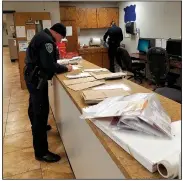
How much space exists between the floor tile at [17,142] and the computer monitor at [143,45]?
12.4 feet

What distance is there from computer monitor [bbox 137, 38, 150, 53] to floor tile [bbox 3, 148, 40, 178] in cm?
403

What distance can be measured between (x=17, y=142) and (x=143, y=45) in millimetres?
4145

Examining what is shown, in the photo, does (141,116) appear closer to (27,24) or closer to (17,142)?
(17,142)

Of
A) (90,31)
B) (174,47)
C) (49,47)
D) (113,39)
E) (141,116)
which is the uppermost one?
(90,31)

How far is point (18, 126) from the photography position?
330 centimetres

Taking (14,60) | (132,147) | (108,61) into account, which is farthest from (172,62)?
(14,60)

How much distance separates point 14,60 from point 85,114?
963cm

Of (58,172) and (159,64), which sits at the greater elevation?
Answer: (159,64)

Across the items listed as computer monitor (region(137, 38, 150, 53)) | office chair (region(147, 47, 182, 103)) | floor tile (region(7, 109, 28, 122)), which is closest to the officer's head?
floor tile (region(7, 109, 28, 122))

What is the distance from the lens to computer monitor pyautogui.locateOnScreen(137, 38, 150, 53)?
5566 millimetres

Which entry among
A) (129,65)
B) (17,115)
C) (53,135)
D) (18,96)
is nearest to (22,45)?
(18,96)

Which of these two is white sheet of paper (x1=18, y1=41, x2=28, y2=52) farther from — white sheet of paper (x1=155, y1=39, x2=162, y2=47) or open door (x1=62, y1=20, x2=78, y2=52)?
white sheet of paper (x1=155, y1=39, x2=162, y2=47)

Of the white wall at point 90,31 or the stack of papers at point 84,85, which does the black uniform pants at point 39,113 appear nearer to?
the stack of papers at point 84,85

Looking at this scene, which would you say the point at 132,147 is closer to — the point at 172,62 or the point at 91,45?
the point at 172,62
